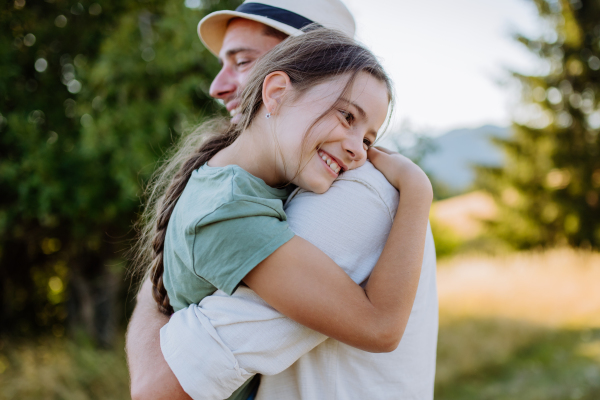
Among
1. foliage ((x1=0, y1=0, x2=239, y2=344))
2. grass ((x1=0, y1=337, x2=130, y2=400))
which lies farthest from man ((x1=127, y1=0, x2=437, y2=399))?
grass ((x1=0, y1=337, x2=130, y2=400))

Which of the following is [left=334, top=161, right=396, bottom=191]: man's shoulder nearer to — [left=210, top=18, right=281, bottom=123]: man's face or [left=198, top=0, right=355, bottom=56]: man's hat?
[left=198, top=0, right=355, bottom=56]: man's hat

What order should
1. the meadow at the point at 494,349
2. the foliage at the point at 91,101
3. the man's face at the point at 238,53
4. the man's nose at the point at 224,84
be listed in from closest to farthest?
the man's face at the point at 238,53 → the man's nose at the point at 224,84 → the foliage at the point at 91,101 → the meadow at the point at 494,349

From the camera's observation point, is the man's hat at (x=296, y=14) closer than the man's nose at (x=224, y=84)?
Yes

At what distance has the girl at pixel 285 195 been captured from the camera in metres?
1.04

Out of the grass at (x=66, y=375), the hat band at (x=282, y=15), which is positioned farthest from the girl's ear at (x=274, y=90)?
the grass at (x=66, y=375)

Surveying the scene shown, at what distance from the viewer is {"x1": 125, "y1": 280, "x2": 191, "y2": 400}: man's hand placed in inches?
44.8

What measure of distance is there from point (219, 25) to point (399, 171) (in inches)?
55.0

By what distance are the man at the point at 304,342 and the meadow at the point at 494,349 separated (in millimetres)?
4365

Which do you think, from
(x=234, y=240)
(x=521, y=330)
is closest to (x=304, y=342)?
(x=234, y=240)

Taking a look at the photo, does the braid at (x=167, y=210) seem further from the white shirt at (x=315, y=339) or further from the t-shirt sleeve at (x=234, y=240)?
the t-shirt sleeve at (x=234, y=240)

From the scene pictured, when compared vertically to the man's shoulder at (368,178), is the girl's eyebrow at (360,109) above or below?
above

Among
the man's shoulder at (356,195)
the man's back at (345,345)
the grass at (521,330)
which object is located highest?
the man's shoulder at (356,195)

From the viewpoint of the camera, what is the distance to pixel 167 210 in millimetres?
1421

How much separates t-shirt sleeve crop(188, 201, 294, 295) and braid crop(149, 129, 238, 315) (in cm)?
41
